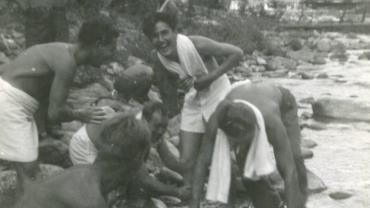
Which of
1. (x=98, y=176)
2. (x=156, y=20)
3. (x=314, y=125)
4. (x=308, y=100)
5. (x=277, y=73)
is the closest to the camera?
(x=98, y=176)

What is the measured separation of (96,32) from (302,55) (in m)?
9.75

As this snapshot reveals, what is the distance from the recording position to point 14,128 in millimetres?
3352

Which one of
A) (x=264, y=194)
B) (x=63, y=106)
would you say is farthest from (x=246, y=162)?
→ (x=63, y=106)

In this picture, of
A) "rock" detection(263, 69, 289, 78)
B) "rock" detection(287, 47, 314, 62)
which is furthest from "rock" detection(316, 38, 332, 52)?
"rock" detection(263, 69, 289, 78)

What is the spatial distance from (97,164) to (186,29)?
26.3 feet

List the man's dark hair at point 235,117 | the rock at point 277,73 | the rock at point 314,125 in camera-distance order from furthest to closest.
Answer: the rock at point 277,73 < the rock at point 314,125 < the man's dark hair at point 235,117

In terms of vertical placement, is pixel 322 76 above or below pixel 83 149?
below

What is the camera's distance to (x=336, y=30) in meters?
17.9

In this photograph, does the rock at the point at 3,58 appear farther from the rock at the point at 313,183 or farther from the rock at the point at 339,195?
the rock at the point at 339,195

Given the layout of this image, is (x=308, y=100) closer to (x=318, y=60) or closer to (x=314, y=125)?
(x=314, y=125)

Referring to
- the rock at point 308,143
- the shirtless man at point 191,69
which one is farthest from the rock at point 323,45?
the shirtless man at point 191,69

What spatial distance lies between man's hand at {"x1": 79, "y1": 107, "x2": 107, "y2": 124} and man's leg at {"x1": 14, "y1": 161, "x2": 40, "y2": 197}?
41 cm

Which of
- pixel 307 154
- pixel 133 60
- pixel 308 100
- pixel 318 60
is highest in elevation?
pixel 133 60

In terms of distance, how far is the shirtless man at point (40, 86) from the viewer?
324cm
